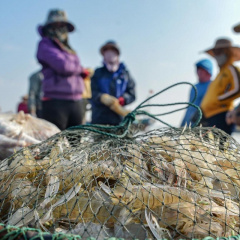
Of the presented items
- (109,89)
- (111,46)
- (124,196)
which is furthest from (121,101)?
(124,196)

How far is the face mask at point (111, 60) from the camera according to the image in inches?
152

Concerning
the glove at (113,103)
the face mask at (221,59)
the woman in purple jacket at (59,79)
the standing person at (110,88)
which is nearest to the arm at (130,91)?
the standing person at (110,88)

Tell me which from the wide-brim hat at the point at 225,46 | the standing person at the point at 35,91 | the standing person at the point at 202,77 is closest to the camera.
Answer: the wide-brim hat at the point at 225,46

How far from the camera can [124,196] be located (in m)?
1.06

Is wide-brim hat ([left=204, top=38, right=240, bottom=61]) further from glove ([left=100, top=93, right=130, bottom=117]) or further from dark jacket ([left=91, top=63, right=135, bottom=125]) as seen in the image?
glove ([left=100, top=93, right=130, bottom=117])

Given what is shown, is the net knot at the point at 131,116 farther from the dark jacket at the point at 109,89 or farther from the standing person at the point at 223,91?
the standing person at the point at 223,91

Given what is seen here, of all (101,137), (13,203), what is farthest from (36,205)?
(101,137)

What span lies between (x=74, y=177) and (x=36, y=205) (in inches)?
7.0

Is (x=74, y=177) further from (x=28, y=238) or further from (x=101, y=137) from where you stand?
(x=101, y=137)

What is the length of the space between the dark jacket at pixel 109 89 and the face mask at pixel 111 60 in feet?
0.16

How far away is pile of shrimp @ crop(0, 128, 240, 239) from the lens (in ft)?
3.26

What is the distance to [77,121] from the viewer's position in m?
3.32

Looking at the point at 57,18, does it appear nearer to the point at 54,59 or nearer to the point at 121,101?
the point at 54,59

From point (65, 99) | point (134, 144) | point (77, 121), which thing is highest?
point (134, 144)
